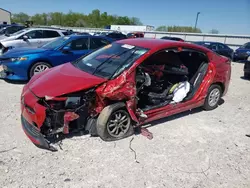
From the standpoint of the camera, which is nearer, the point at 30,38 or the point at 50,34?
the point at 30,38

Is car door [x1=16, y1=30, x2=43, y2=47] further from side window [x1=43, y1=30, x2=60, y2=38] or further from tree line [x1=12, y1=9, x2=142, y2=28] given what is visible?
tree line [x1=12, y1=9, x2=142, y2=28]

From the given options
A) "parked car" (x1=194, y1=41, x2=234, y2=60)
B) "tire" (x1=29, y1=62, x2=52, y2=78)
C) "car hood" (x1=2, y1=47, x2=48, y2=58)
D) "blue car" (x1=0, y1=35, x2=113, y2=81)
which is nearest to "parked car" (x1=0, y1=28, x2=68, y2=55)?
"blue car" (x1=0, y1=35, x2=113, y2=81)

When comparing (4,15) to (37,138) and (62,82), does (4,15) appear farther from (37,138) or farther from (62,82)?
(37,138)

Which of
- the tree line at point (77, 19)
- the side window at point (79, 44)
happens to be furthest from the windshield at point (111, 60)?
the tree line at point (77, 19)

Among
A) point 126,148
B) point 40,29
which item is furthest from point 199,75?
point 40,29

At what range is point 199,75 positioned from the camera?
4828mm

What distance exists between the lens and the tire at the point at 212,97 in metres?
4.97

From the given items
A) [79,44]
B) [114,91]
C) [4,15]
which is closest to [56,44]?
[79,44]

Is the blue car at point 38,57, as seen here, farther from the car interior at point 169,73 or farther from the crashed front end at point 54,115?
the car interior at point 169,73

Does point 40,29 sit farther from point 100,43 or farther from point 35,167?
point 35,167

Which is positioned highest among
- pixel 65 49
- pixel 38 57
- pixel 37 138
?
pixel 65 49

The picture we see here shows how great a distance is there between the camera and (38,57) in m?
6.28

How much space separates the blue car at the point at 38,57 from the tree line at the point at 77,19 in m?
88.0

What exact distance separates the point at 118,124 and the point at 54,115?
1.02 m
